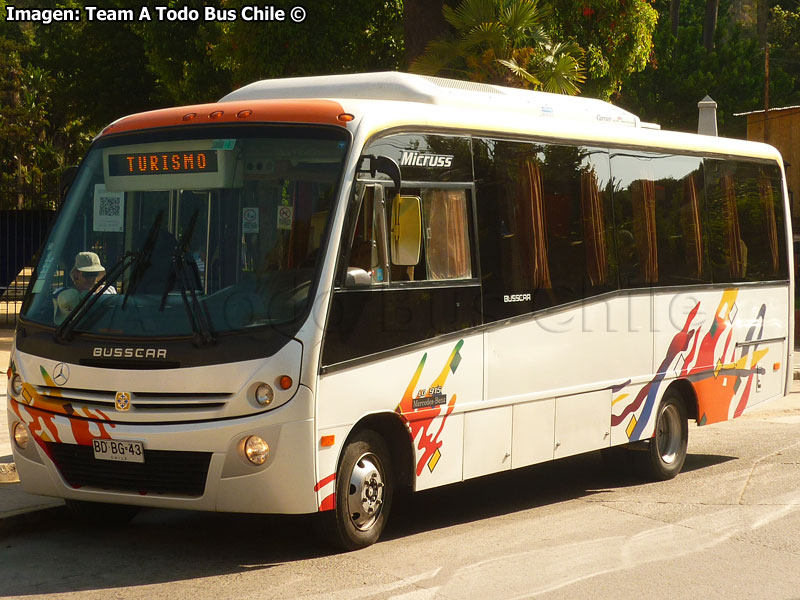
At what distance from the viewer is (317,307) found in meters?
7.47

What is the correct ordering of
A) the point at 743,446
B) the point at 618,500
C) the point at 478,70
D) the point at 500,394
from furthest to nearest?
the point at 478,70 < the point at 743,446 < the point at 618,500 < the point at 500,394

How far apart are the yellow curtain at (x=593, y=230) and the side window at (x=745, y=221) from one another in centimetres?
199

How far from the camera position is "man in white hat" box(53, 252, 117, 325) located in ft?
25.9

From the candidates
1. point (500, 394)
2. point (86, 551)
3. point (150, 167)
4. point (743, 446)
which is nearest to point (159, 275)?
point (150, 167)

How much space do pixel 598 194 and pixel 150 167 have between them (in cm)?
404

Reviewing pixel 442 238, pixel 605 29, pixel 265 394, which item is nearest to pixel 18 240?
pixel 605 29

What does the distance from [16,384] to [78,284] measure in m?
0.79

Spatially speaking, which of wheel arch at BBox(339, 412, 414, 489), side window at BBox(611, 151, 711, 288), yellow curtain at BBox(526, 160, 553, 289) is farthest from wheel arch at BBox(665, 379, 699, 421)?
wheel arch at BBox(339, 412, 414, 489)

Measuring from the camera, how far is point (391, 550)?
802cm

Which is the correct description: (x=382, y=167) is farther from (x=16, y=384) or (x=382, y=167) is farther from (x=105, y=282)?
(x=16, y=384)

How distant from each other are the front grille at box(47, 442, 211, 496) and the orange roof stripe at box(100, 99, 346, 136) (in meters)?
2.15

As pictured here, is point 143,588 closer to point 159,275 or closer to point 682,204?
point 159,275

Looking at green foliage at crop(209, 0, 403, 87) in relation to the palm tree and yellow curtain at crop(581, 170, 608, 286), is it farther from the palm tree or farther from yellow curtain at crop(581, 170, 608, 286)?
yellow curtain at crop(581, 170, 608, 286)

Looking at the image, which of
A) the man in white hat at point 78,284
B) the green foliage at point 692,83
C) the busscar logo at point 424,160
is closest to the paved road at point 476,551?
the man in white hat at point 78,284
